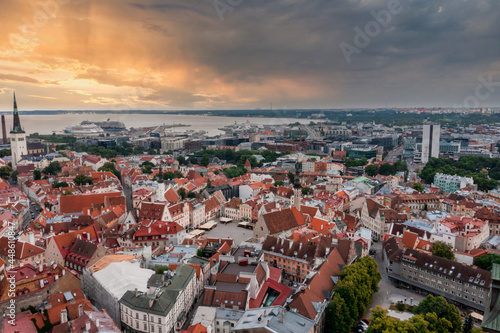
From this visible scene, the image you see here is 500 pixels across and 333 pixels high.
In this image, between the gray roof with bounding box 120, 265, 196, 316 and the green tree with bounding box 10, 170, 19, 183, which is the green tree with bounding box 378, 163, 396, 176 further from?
the green tree with bounding box 10, 170, 19, 183

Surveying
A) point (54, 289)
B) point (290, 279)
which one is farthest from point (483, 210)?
point (54, 289)

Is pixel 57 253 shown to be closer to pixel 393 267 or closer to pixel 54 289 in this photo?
pixel 54 289

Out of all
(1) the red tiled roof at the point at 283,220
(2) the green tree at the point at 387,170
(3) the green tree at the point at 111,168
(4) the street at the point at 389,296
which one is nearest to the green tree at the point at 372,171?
(2) the green tree at the point at 387,170

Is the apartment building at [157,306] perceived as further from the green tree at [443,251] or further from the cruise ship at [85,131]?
the cruise ship at [85,131]

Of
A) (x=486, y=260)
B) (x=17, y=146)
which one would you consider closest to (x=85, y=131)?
(x=17, y=146)

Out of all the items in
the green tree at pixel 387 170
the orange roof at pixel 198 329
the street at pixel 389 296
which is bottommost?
the street at pixel 389 296

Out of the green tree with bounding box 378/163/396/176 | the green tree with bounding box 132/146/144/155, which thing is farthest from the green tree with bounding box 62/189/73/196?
the green tree with bounding box 132/146/144/155
